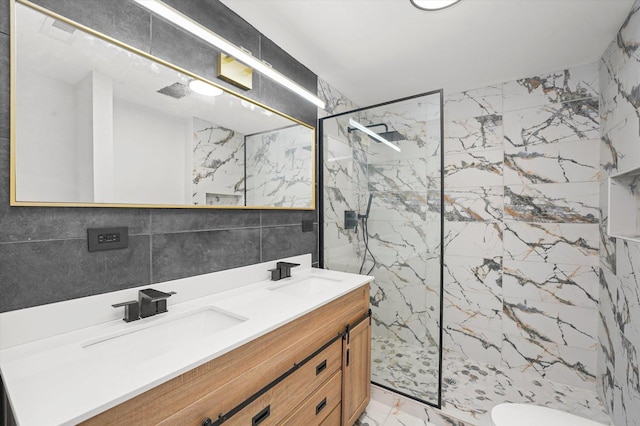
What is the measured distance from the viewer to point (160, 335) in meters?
1.11

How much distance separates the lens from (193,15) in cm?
147

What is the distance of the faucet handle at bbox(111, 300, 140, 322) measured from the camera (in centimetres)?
111

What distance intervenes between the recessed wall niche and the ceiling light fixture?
1291 mm

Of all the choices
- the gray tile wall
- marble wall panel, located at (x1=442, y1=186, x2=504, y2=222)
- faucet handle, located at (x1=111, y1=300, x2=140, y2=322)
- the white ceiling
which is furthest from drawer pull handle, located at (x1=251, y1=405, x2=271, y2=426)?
marble wall panel, located at (x1=442, y1=186, x2=504, y2=222)

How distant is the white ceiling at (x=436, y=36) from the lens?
1.63 m

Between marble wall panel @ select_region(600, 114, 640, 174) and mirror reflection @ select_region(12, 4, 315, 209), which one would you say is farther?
marble wall panel @ select_region(600, 114, 640, 174)

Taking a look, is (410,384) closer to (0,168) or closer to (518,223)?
(518,223)

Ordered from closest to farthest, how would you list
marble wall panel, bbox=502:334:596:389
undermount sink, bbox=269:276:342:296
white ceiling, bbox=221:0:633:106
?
white ceiling, bbox=221:0:633:106, undermount sink, bbox=269:276:342:296, marble wall panel, bbox=502:334:596:389

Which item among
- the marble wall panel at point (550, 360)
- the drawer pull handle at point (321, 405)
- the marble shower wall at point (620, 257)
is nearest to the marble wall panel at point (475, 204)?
the marble shower wall at point (620, 257)

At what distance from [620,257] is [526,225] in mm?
725

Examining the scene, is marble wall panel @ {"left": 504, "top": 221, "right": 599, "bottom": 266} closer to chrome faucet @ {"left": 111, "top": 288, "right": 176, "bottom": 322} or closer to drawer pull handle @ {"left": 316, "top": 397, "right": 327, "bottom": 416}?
drawer pull handle @ {"left": 316, "top": 397, "right": 327, "bottom": 416}

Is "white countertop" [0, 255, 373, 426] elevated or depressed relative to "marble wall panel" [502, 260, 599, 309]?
elevated

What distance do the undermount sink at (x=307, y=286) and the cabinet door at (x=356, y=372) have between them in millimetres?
313

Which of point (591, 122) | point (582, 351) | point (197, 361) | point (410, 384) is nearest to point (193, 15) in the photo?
point (197, 361)
